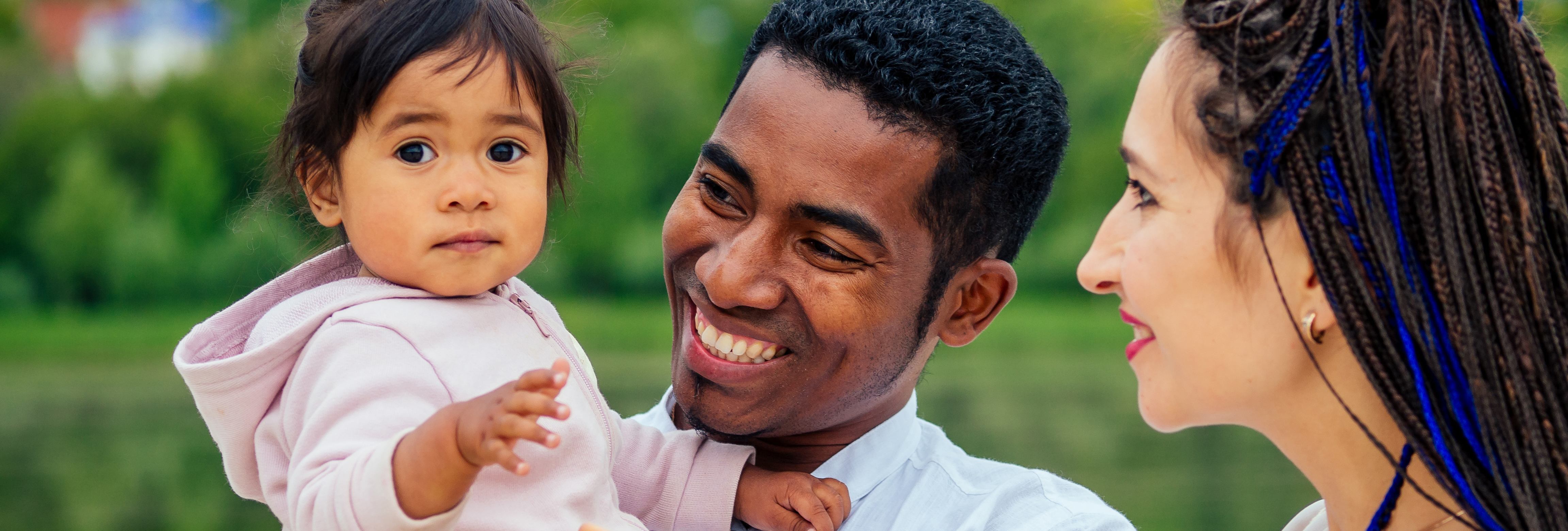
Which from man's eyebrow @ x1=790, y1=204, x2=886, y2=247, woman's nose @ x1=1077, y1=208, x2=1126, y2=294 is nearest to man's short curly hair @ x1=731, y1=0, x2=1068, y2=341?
man's eyebrow @ x1=790, y1=204, x2=886, y2=247

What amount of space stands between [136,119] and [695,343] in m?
18.7

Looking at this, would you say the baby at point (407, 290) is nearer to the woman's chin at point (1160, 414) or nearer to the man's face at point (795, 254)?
the man's face at point (795, 254)

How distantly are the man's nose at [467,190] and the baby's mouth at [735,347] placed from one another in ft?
2.14

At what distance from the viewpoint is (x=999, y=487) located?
2734mm

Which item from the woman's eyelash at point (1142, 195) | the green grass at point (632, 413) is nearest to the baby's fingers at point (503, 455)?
the woman's eyelash at point (1142, 195)

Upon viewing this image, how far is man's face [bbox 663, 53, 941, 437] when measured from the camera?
2588mm

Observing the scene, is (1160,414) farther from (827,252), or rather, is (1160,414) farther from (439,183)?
(439,183)

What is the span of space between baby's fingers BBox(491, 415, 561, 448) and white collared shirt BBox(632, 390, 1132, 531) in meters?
1.08

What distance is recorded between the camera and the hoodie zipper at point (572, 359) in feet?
7.46

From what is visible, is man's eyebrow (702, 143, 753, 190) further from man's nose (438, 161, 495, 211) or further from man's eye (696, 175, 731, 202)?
man's nose (438, 161, 495, 211)

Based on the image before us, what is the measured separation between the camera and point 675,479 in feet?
8.52

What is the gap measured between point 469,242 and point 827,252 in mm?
773

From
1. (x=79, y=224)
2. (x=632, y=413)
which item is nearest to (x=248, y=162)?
(x=79, y=224)

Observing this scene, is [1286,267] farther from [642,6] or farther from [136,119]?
[642,6]
